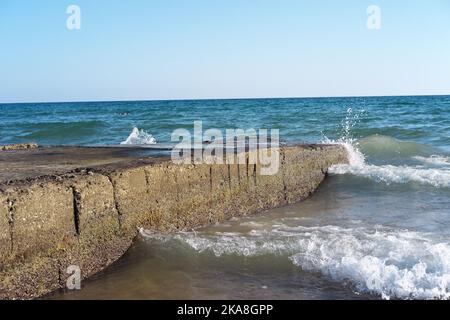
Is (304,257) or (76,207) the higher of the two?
(76,207)

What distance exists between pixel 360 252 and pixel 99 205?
7.53ft

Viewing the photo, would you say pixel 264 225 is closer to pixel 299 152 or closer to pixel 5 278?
pixel 299 152

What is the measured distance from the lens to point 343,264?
394 centimetres

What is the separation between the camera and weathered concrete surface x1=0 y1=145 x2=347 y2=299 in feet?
10.8

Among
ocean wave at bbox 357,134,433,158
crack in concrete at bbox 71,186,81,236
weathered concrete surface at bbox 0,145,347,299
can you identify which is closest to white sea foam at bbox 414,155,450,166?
ocean wave at bbox 357,134,433,158

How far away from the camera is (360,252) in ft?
14.0

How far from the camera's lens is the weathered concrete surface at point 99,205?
10.8ft

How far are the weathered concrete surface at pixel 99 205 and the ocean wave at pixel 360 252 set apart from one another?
35 centimetres

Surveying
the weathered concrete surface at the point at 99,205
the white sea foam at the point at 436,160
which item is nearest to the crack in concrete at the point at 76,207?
the weathered concrete surface at the point at 99,205

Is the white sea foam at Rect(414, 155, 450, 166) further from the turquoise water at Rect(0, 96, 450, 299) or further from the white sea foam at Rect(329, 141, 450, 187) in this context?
the turquoise water at Rect(0, 96, 450, 299)

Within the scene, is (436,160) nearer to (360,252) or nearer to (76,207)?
(360,252)

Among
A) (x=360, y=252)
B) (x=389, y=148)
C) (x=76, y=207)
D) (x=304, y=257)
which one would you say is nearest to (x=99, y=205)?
(x=76, y=207)
